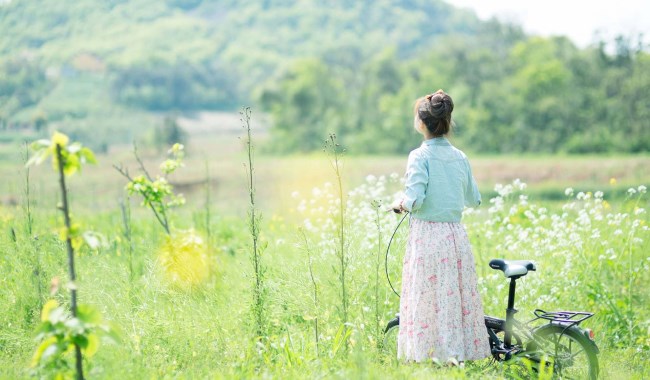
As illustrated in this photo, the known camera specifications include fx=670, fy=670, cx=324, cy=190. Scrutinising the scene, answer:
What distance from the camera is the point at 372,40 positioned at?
107250mm

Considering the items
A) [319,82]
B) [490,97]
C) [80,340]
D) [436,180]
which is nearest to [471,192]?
[436,180]

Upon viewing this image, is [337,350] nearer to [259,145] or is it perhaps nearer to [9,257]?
[9,257]

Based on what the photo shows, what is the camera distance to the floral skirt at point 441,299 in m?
4.68

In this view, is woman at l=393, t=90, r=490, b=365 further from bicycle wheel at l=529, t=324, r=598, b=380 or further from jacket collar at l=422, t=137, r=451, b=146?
bicycle wheel at l=529, t=324, r=598, b=380

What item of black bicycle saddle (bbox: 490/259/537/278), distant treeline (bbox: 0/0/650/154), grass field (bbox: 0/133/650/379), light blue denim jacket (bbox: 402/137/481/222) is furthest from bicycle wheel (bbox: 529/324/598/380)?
distant treeline (bbox: 0/0/650/154)

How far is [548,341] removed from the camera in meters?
4.64

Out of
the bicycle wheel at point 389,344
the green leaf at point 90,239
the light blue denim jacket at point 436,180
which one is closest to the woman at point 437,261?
the light blue denim jacket at point 436,180

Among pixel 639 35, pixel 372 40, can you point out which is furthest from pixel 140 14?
pixel 639 35

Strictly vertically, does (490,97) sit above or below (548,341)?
above

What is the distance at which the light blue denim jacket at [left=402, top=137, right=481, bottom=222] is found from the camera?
4684 millimetres

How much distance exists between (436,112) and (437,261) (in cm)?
104

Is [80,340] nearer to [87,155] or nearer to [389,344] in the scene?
[87,155]

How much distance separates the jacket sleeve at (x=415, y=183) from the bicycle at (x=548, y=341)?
2.42 feet

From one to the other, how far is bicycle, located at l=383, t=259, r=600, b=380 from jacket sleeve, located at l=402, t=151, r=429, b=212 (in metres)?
0.74
